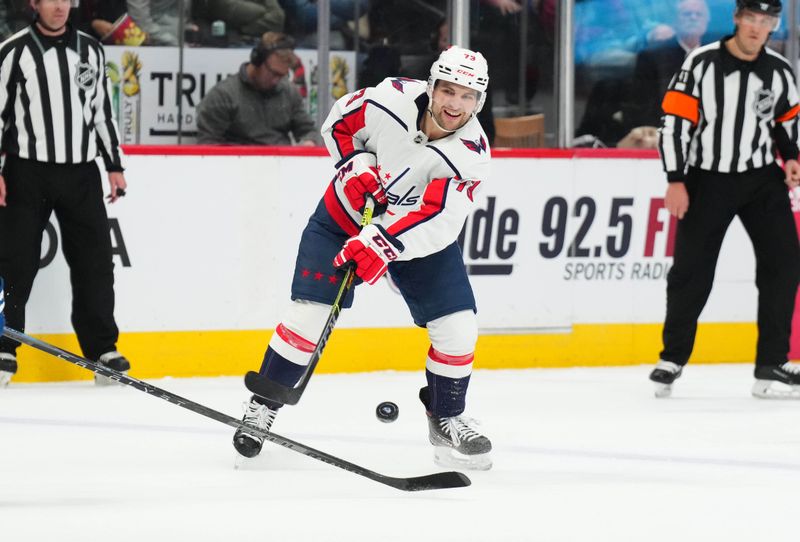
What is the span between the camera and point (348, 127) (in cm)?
337

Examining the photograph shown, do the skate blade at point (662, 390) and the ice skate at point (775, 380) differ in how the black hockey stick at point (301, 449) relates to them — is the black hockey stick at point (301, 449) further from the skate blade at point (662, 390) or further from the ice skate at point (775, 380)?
the ice skate at point (775, 380)

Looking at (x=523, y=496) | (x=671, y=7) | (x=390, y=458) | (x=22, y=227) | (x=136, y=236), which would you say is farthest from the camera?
(x=671, y=7)

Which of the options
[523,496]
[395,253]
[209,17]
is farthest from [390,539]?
[209,17]

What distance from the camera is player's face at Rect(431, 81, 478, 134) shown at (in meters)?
3.16

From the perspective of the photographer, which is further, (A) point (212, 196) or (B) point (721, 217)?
(A) point (212, 196)

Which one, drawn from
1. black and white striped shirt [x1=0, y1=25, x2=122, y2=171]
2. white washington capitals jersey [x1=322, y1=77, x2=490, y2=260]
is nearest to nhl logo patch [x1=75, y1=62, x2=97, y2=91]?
black and white striped shirt [x1=0, y1=25, x2=122, y2=171]

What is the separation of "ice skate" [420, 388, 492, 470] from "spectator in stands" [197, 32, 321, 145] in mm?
1875

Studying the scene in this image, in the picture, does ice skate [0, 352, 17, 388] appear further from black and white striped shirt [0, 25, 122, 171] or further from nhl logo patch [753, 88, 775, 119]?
nhl logo patch [753, 88, 775, 119]

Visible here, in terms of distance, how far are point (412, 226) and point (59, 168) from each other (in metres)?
1.80

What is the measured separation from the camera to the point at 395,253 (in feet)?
10.3

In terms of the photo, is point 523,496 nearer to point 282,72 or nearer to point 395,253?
point 395,253

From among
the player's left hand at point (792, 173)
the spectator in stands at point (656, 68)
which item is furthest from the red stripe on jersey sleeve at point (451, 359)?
the spectator in stands at point (656, 68)

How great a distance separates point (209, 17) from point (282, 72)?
329 mm

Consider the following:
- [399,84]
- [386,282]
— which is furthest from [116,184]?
[399,84]
